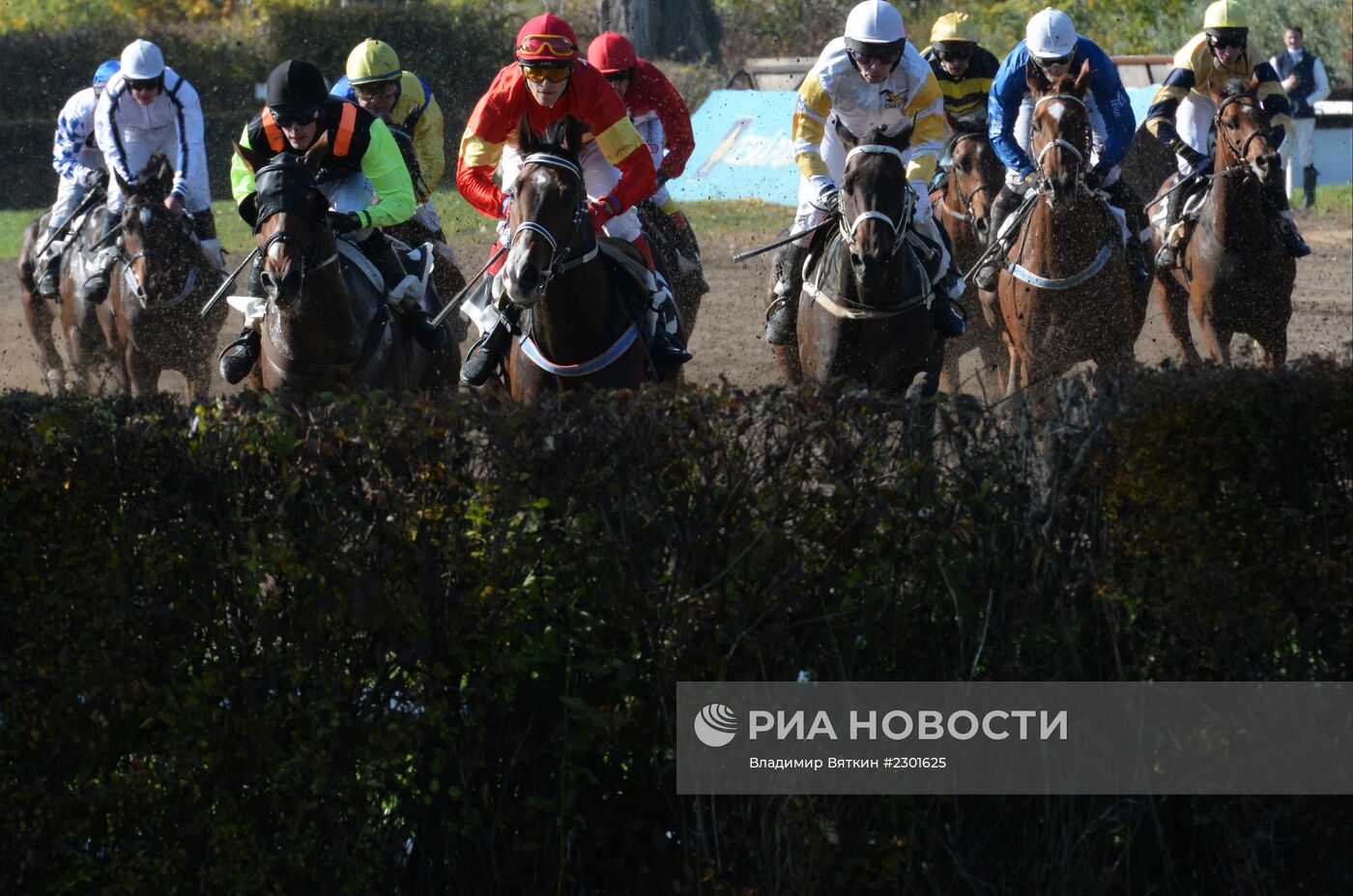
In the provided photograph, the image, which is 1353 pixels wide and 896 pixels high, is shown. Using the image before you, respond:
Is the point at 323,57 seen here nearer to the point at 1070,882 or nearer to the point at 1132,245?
the point at 1132,245

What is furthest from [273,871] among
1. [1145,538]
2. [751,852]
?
[1145,538]

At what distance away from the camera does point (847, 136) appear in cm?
759

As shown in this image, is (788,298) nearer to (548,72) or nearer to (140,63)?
(548,72)

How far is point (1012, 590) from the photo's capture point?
13.5ft

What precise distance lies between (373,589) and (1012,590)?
1451mm

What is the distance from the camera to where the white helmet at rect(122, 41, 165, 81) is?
10320 millimetres

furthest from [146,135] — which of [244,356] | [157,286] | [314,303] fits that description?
[314,303]

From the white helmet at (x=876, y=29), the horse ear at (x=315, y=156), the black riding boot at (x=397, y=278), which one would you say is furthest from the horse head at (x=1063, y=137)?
the horse ear at (x=315, y=156)

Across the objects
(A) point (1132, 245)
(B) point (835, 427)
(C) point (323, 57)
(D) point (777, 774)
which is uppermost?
(B) point (835, 427)

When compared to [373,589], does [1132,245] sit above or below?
below

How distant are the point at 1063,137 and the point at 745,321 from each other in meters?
6.61

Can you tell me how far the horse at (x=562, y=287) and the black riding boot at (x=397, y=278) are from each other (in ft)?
2.88

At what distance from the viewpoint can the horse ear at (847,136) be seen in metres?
7.36

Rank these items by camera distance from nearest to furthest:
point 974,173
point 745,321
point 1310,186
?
point 974,173 → point 745,321 → point 1310,186
